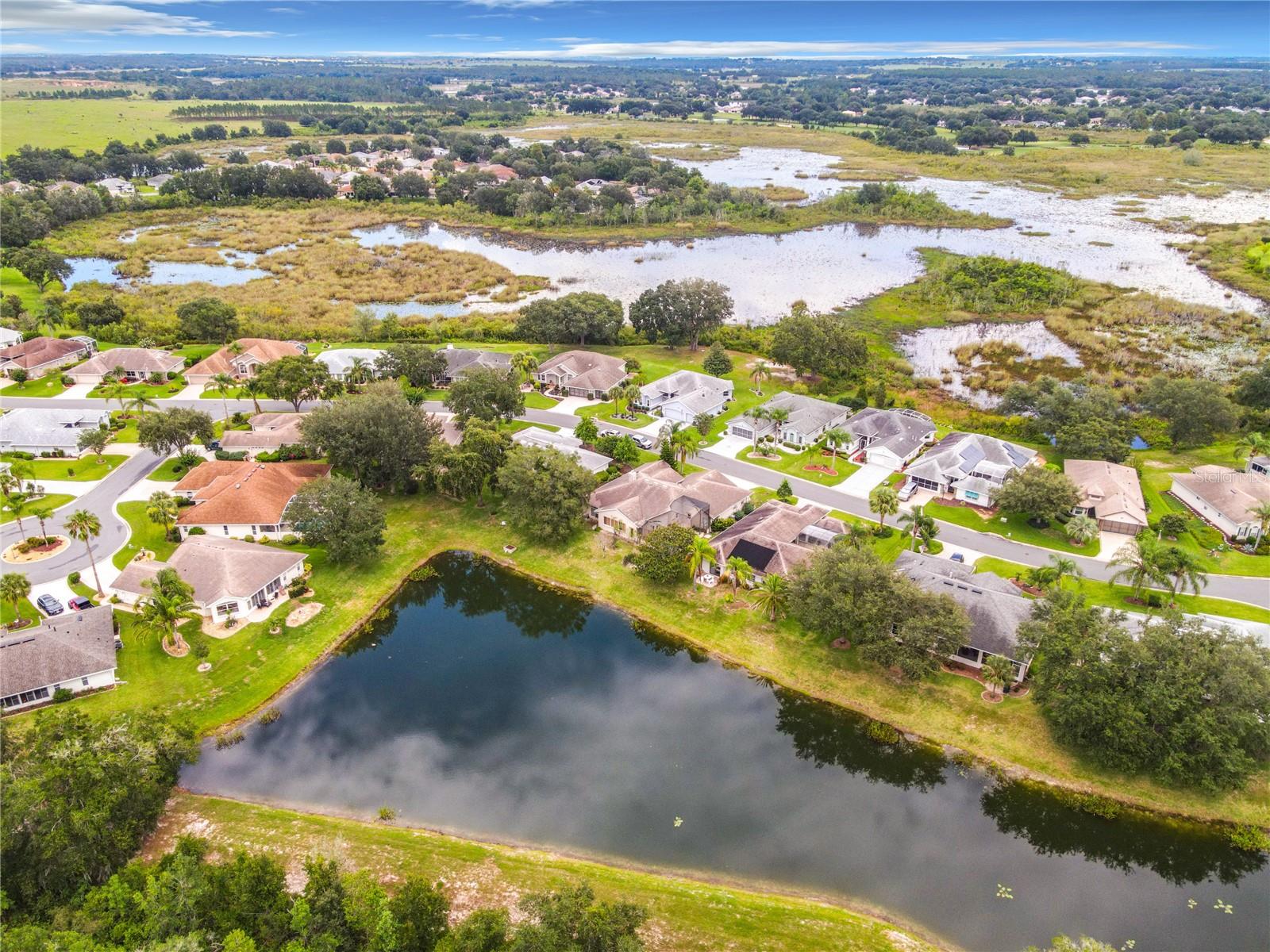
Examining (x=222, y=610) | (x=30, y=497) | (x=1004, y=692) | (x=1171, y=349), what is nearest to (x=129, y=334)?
(x=30, y=497)

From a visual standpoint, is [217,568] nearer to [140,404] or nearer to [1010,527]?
[140,404]

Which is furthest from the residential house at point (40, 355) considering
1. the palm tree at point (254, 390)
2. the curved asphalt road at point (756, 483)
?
the palm tree at point (254, 390)

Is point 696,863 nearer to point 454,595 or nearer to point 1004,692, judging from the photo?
point 1004,692

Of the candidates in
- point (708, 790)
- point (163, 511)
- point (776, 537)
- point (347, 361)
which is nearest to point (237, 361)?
point (347, 361)

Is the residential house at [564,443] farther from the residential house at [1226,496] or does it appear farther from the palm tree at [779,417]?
the residential house at [1226,496]

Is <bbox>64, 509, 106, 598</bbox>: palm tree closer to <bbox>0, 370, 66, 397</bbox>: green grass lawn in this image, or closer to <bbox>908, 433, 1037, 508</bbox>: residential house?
<bbox>0, 370, 66, 397</bbox>: green grass lawn

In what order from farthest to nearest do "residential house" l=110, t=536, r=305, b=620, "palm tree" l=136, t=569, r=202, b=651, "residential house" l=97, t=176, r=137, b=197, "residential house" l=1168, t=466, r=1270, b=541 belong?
1. "residential house" l=97, t=176, r=137, b=197
2. "residential house" l=1168, t=466, r=1270, b=541
3. "residential house" l=110, t=536, r=305, b=620
4. "palm tree" l=136, t=569, r=202, b=651

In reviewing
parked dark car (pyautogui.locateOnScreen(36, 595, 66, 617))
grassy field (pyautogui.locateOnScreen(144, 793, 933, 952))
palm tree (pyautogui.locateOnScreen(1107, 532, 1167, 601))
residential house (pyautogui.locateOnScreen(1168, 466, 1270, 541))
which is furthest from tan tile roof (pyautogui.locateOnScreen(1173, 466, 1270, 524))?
parked dark car (pyautogui.locateOnScreen(36, 595, 66, 617))

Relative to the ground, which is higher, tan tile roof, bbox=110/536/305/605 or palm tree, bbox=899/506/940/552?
palm tree, bbox=899/506/940/552
